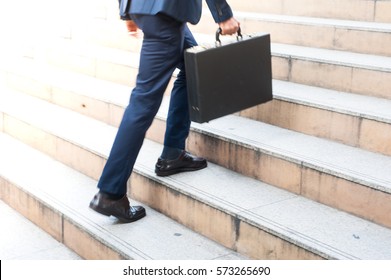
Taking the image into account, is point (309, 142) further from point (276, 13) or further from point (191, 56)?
point (276, 13)

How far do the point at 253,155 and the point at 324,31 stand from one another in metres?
1.54

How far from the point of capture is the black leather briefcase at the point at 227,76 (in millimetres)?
3586

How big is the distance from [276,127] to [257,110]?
226 millimetres

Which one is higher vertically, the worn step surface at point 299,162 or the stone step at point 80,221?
the worn step surface at point 299,162

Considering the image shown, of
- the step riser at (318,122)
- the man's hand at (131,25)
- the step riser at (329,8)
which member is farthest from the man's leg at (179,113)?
the step riser at (329,8)

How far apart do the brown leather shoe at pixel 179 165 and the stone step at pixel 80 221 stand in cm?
25

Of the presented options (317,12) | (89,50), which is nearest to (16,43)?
(89,50)

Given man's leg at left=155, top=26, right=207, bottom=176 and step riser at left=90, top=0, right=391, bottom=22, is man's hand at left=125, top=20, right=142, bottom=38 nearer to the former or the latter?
man's leg at left=155, top=26, right=207, bottom=176

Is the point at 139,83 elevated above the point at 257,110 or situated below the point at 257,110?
above

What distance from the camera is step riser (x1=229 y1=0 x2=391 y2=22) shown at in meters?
5.12

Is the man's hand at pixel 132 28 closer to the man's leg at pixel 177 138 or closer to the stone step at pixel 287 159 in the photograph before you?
the man's leg at pixel 177 138

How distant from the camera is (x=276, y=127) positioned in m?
4.34

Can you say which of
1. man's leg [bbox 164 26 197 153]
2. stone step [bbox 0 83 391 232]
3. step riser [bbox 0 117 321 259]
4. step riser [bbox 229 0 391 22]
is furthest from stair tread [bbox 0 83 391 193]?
step riser [bbox 229 0 391 22]

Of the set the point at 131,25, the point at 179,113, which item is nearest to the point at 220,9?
the point at 131,25
